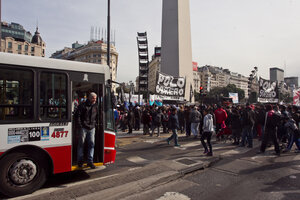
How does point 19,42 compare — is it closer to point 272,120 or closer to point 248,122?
point 248,122

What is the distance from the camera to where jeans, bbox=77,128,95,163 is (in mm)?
4598

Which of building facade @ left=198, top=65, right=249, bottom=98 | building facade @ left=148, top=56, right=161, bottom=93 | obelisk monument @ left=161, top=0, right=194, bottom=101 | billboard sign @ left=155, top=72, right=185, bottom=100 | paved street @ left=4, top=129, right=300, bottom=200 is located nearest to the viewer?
paved street @ left=4, top=129, right=300, bottom=200

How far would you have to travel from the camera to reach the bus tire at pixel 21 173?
12.3 feet

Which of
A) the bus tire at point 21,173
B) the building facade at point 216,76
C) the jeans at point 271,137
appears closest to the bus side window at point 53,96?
the bus tire at point 21,173

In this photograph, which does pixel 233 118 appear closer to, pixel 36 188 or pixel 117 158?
pixel 117 158

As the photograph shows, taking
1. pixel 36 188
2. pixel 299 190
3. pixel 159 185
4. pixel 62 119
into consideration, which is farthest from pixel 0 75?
pixel 299 190

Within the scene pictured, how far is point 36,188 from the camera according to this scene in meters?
4.07

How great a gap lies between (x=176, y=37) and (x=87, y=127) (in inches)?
1145

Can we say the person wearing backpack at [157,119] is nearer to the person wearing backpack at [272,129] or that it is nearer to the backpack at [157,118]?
the backpack at [157,118]

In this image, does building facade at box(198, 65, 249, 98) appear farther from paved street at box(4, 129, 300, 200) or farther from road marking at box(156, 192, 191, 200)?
road marking at box(156, 192, 191, 200)

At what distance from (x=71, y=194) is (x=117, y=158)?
2.96 metres

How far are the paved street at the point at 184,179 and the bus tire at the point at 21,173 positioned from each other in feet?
0.64

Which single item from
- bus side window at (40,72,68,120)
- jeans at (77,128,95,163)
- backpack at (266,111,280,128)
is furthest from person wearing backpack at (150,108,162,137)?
bus side window at (40,72,68,120)

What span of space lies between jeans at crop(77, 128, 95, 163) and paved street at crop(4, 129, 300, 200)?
0.51 metres
